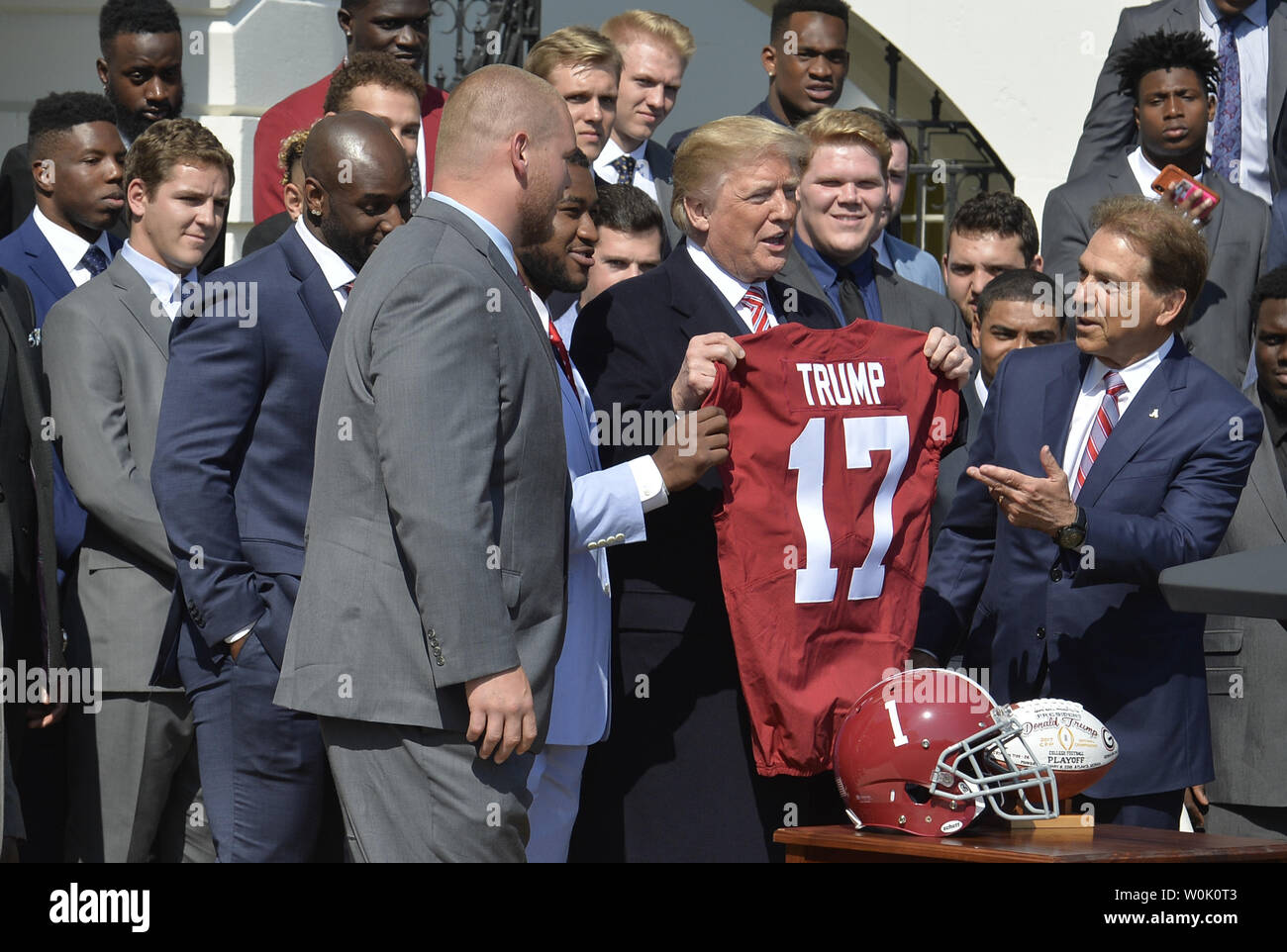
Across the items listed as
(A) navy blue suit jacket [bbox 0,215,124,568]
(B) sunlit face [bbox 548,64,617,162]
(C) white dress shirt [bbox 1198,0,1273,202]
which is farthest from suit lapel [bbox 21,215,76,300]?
(C) white dress shirt [bbox 1198,0,1273,202]

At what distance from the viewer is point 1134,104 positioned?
26.7 ft

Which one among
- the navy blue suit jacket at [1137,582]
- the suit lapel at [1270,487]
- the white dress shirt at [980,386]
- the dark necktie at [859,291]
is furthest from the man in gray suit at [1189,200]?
the navy blue suit jacket at [1137,582]

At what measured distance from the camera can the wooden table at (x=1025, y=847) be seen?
3.77 meters

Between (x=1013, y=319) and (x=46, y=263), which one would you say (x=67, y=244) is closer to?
(x=46, y=263)

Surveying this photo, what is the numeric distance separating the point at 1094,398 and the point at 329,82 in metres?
3.15

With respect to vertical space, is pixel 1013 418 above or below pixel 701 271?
below

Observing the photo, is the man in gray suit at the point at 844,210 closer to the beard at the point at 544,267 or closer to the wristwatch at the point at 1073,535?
the beard at the point at 544,267

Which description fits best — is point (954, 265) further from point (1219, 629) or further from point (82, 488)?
point (82, 488)

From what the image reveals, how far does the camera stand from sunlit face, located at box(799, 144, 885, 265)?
6273 millimetres

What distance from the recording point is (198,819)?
5488 mm

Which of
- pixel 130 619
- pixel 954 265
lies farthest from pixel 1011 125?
pixel 130 619

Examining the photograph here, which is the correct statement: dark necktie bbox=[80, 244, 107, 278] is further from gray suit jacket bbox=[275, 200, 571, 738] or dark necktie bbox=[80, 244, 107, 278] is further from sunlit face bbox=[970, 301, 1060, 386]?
sunlit face bbox=[970, 301, 1060, 386]

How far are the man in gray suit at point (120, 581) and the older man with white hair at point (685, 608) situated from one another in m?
1.33
